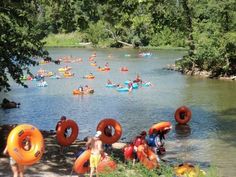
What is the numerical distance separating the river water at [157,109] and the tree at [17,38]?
443cm

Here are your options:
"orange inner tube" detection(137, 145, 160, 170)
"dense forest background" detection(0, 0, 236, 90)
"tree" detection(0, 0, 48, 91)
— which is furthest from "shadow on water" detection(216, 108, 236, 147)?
"tree" detection(0, 0, 48, 91)

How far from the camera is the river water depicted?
18.8 meters

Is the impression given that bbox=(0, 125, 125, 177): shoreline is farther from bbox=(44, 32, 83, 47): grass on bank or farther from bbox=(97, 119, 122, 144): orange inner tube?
bbox=(44, 32, 83, 47): grass on bank

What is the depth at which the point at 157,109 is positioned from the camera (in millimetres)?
27609

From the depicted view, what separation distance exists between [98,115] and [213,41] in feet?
59.4

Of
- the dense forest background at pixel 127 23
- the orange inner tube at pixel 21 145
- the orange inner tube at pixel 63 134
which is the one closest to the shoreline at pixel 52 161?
the orange inner tube at pixel 63 134

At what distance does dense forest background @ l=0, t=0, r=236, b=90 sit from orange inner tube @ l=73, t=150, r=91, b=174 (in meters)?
4.48

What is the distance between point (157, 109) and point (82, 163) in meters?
14.8

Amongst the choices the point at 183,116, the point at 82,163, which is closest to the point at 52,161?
the point at 82,163

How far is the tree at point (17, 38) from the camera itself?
16942 millimetres

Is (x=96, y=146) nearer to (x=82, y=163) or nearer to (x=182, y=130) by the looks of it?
(x=82, y=163)

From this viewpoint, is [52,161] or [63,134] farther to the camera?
[63,134]

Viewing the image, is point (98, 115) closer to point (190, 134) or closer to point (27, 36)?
point (190, 134)

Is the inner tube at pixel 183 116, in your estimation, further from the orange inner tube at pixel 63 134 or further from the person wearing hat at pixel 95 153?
the person wearing hat at pixel 95 153
